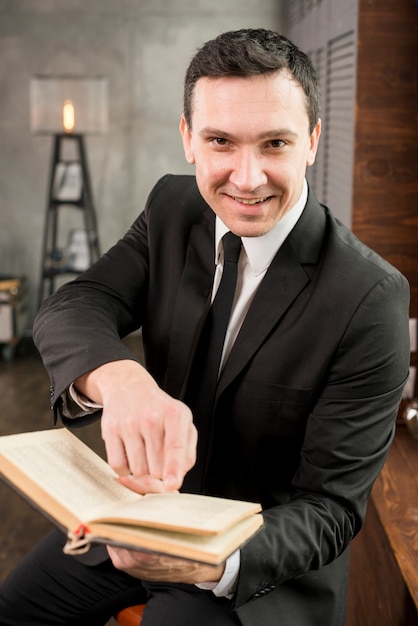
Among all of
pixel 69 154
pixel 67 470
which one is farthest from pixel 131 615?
pixel 69 154

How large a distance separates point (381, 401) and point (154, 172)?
4.54 meters

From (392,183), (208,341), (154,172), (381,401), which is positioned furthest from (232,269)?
(154,172)

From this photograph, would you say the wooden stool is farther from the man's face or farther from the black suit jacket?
the man's face

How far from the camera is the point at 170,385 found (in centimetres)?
153

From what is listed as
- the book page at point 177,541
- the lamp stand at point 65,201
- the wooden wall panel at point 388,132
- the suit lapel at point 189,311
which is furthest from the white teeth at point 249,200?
the lamp stand at point 65,201

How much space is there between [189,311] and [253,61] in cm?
48

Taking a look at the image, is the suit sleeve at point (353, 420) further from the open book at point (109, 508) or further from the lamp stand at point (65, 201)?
the lamp stand at point (65, 201)

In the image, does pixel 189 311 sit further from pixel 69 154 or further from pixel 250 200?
pixel 69 154

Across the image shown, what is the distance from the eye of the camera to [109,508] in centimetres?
104

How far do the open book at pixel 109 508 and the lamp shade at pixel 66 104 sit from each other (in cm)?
432

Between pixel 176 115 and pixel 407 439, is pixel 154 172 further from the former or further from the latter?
pixel 407 439

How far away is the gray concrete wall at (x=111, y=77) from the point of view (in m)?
5.50

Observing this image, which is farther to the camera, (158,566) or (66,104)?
(66,104)

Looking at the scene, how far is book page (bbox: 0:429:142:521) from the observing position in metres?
1.05
